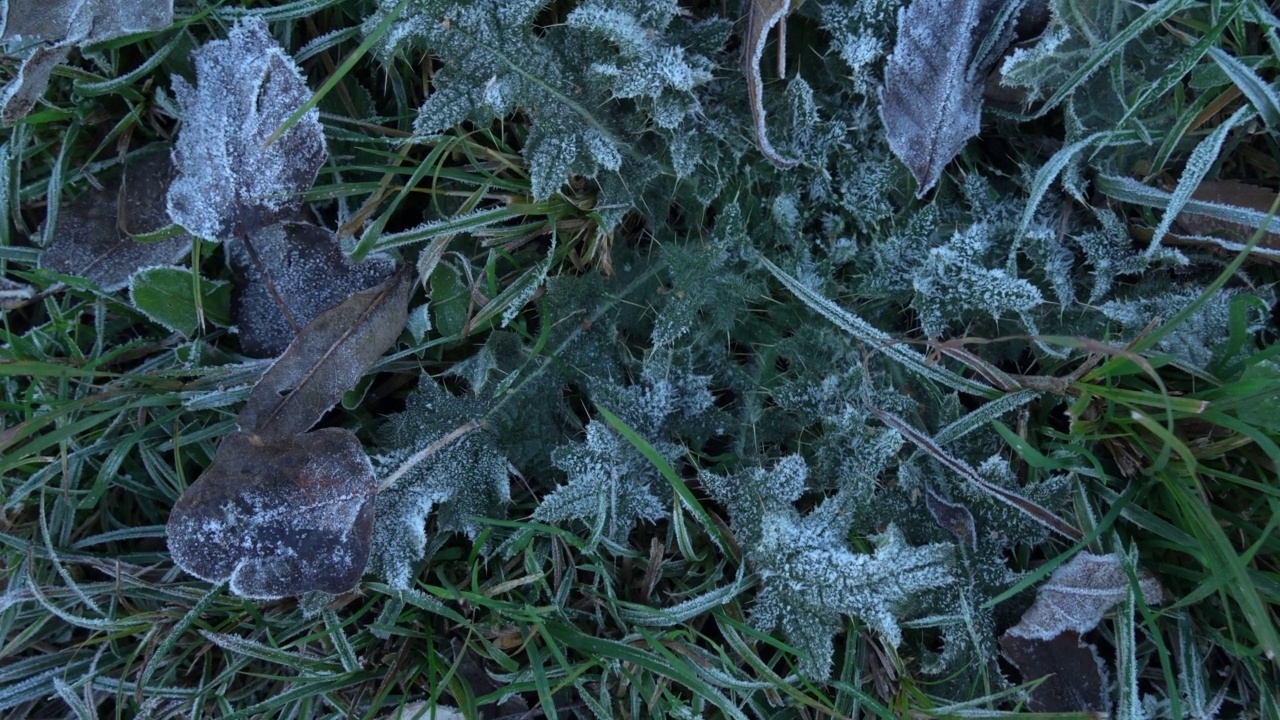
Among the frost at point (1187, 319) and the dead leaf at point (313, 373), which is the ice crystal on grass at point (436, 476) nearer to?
the dead leaf at point (313, 373)

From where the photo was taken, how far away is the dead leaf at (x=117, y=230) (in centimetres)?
209

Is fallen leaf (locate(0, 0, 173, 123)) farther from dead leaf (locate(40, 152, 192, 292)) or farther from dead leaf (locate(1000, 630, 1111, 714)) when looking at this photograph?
dead leaf (locate(1000, 630, 1111, 714))

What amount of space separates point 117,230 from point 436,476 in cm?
106

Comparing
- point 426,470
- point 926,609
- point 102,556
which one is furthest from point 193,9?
point 926,609

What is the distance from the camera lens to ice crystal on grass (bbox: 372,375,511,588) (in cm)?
191

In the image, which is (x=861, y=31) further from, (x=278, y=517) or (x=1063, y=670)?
(x=278, y=517)

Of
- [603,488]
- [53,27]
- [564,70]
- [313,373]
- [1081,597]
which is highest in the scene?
[53,27]

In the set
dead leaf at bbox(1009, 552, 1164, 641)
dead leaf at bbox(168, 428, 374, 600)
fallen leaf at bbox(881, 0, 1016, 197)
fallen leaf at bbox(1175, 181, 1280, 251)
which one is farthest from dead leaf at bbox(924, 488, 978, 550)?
dead leaf at bbox(168, 428, 374, 600)

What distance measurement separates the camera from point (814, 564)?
5.90 ft

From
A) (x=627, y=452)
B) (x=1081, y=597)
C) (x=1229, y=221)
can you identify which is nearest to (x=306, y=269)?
(x=627, y=452)

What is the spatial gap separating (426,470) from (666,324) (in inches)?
25.8

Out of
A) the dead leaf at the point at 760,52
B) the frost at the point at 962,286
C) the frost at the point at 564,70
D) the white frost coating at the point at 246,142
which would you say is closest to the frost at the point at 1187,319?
the frost at the point at 962,286

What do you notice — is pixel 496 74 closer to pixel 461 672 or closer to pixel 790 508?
pixel 790 508

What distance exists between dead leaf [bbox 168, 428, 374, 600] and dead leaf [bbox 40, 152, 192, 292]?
0.56m
